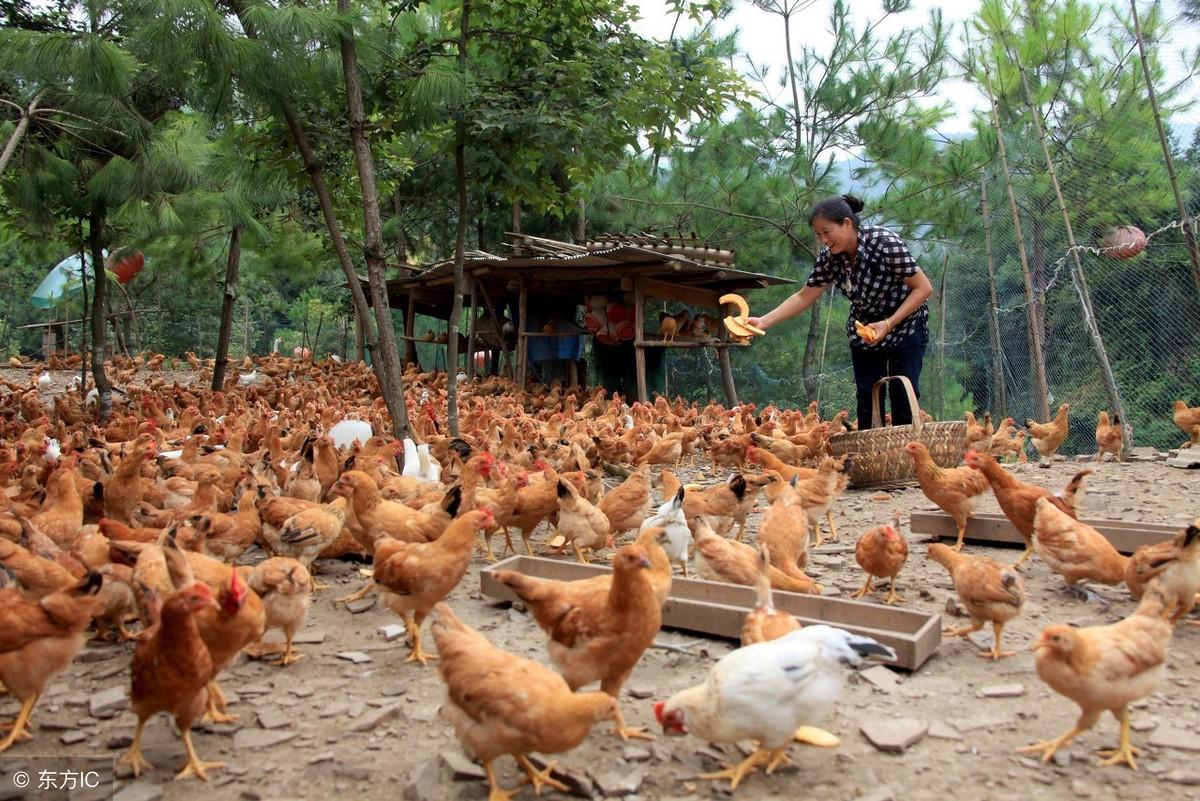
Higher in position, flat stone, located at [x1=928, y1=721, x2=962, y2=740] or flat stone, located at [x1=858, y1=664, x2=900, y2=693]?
flat stone, located at [x1=858, y1=664, x2=900, y2=693]

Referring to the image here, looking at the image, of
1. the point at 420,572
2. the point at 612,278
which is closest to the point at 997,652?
the point at 420,572

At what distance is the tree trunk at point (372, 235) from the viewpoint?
7.45 meters

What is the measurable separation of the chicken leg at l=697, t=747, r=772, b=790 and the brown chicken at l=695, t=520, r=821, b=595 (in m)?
1.51

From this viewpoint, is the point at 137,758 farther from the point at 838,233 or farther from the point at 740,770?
the point at 838,233

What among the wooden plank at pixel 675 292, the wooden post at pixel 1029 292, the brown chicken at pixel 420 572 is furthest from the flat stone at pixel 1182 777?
the wooden plank at pixel 675 292

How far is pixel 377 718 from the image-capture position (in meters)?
3.57

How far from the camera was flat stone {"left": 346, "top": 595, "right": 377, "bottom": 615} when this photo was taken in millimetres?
5020

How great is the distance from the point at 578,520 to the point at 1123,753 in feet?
10.8

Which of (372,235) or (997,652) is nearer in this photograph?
(997,652)

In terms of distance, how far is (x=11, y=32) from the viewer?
7297 mm

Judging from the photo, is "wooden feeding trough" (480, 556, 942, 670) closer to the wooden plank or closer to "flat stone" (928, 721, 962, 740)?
"flat stone" (928, 721, 962, 740)

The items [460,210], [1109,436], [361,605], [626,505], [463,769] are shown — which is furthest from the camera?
[1109,436]

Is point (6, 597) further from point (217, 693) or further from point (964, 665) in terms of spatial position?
point (964, 665)

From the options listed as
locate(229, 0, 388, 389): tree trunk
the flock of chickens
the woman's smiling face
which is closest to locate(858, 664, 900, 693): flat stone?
the flock of chickens
